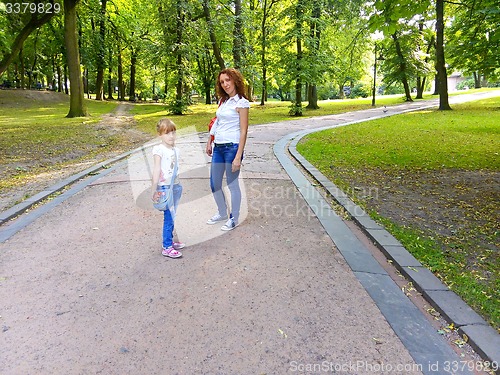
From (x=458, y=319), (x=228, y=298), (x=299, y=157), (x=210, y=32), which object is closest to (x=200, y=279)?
(x=228, y=298)

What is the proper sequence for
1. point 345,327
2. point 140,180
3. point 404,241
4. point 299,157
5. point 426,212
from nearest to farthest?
point 345,327, point 404,241, point 426,212, point 140,180, point 299,157

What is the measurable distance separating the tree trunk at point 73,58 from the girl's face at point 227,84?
1753cm

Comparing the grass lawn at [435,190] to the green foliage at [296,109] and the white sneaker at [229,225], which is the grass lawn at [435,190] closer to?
the white sneaker at [229,225]

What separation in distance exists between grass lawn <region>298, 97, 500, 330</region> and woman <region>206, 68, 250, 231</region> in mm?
2129

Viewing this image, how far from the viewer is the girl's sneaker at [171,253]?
370cm

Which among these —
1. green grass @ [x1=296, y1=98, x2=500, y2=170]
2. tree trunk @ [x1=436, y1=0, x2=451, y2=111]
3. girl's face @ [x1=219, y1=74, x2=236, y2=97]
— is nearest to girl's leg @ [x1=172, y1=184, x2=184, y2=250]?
girl's face @ [x1=219, y1=74, x2=236, y2=97]

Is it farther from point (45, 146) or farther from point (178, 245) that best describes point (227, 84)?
point (45, 146)

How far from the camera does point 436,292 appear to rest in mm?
3037

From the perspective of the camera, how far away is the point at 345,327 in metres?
2.62

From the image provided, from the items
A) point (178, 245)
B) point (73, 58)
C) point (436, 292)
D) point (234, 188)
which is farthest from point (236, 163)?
point (73, 58)

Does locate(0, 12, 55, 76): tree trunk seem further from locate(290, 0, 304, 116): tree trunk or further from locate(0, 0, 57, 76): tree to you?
locate(290, 0, 304, 116): tree trunk

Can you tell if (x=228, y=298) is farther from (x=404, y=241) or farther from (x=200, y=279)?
(x=404, y=241)

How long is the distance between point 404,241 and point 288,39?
19.0m

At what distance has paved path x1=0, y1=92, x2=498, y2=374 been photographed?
7.53 feet
